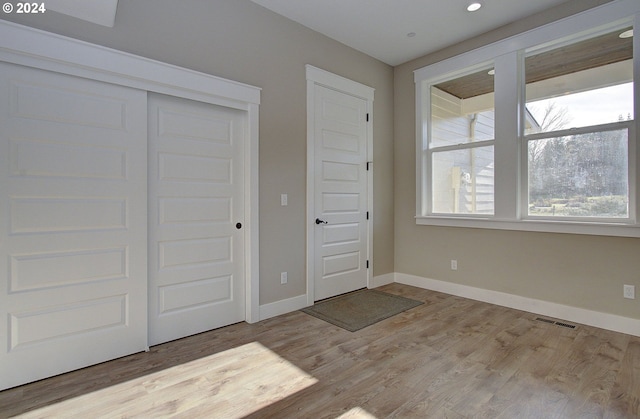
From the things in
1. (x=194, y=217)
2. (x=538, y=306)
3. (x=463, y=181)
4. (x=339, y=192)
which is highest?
(x=463, y=181)

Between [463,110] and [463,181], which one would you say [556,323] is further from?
[463,110]

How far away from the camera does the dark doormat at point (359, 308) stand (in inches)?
125

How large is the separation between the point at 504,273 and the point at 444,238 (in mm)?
793

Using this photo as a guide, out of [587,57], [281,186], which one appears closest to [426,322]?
[281,186]

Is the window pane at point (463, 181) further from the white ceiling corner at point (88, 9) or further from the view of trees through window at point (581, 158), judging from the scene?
the white ceiling corner at point (88, 9)

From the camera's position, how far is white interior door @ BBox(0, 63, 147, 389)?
2.05 meters

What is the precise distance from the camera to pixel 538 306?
338cm

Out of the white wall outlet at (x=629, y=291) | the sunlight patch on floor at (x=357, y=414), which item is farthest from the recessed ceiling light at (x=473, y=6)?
the sunlight patch on floor at (x=357, y=414)

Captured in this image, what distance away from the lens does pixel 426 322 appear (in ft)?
10.4

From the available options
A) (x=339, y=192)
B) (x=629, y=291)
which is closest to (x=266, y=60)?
(x=339, y=192)

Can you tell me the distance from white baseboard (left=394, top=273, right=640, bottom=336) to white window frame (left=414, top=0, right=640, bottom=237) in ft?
2.49

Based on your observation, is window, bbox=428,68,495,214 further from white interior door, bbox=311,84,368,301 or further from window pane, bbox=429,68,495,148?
white interior door, bbox=311,84,368,301

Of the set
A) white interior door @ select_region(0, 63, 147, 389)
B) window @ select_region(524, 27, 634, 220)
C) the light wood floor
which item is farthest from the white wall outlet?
white interior door @ select_region(0, 63, 147, 389)

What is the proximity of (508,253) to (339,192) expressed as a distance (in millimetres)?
2029
